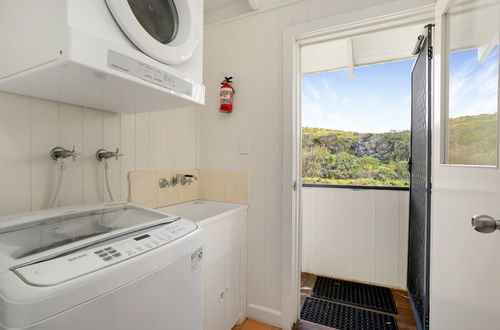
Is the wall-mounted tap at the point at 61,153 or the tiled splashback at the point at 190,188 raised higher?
the wall-mounted tap at the point at 61,153

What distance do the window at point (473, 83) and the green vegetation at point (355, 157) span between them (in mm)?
1508

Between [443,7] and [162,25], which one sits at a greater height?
[443,7]

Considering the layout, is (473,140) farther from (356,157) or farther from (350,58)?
(350,58)

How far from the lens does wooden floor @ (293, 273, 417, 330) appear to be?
5.74 ft

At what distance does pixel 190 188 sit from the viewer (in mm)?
1981

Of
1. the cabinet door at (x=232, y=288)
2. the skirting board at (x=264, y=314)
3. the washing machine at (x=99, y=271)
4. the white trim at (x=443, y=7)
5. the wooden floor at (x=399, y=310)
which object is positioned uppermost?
the white trim at (x=443, y=7)

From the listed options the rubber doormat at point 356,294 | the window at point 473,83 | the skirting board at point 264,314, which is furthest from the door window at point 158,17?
the rubber doormat at point 356,294

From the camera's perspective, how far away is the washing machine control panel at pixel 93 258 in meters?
0.54

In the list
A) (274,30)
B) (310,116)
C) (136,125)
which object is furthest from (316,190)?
(136,125)

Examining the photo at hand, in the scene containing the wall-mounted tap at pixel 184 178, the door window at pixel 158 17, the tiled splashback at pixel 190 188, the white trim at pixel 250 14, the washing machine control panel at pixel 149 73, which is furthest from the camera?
the wall-mounted tap at pixel 184 178

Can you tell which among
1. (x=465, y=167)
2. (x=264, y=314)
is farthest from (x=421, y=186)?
(x=264, y=314)

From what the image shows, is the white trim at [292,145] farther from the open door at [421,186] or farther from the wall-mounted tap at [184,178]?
the wall-mounted tap at [184,178]

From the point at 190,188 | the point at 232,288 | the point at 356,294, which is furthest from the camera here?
the point at 356,294

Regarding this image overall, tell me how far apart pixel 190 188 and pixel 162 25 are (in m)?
1.22
